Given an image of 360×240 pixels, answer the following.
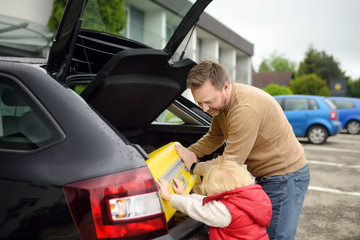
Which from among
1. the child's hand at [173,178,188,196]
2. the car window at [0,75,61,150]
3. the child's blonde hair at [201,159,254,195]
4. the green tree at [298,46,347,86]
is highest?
the green tree at [298,46,347,86]

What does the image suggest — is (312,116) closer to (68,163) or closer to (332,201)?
(332,201)

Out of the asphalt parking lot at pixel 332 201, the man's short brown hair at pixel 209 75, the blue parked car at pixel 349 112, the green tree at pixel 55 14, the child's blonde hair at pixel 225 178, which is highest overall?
the green tree at pixel 55 14

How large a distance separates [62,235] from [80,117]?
47 centimetres

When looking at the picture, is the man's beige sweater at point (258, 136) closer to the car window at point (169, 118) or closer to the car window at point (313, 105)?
the car window at point (169, 118)

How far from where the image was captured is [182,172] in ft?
6.37

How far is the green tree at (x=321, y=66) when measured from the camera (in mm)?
54469

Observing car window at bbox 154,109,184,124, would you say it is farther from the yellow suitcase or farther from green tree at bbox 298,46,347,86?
green tree at bbox 298,46,347,86

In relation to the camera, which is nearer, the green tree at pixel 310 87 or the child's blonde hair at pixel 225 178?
the child's blonde hair at pixel 225 178

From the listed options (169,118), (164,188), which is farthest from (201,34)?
(164,188)

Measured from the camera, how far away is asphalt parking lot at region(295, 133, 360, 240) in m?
3.42

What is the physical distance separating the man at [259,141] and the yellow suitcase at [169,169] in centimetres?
Answer: 5

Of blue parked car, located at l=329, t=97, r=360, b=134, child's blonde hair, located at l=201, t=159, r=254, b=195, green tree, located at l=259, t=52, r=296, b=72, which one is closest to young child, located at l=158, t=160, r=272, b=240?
child's blonde hair, located at l=201, t=159, r=254, b=195

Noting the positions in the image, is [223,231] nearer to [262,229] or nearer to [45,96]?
[262,229]

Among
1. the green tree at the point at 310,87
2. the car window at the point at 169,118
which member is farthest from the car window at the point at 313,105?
the green tree at the point at 310,87
